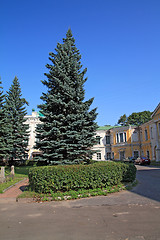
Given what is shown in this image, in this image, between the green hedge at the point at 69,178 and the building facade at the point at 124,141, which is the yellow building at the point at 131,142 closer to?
the building facade at the point at 124,141

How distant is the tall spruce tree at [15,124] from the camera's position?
24731mm

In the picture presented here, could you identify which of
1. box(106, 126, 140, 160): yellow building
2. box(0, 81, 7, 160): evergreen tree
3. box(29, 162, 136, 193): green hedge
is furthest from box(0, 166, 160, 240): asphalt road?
box(106, 126, 140, 160): yellow building

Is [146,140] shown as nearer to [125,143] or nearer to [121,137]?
[125,143]

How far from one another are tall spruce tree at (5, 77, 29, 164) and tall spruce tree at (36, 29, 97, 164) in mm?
14284

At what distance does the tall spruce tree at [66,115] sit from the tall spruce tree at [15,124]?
1428 cm

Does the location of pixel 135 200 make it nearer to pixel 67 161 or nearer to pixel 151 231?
pixel 151 231

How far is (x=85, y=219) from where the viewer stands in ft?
15.5

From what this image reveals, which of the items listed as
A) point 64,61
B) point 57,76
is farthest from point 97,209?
point 64,61

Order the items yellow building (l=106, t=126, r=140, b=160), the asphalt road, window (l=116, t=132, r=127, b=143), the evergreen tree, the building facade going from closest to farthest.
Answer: the asphalt road
the evergreen tree
the building facade
yellow building (l=106, t=126, r=140, b=160)
window (l=116, t=132, r=127, b=143)

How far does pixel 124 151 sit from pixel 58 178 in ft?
118

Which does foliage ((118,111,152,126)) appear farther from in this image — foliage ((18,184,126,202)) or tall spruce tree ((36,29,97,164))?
foliage ((18,184,126,202))

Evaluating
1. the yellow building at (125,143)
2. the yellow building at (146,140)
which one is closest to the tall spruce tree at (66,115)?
the yellow building at (146,140)

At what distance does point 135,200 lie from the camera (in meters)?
6.54

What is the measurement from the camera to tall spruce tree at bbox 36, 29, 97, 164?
11.0 meters
